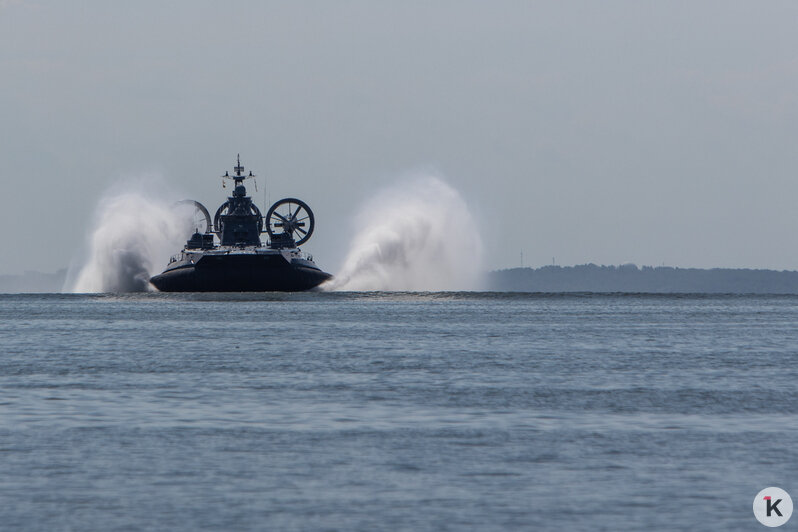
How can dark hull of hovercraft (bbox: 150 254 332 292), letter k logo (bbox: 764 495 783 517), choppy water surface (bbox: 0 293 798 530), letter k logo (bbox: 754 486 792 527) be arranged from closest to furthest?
letter k logo (bbox: 754 486 792 527) → letter k logo (bbox: 764 495 783 517) → choppy water surface (bbox: 0 293 798 530) → dark hull of hovercraft (bbox: 150 254 332 292)

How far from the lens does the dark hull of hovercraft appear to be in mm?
91625

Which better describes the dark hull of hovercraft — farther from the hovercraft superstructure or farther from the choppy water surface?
the choppy water surface

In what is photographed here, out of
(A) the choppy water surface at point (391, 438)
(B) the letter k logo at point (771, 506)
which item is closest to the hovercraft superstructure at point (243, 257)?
(A) the choppy water surface at point (391, 438)

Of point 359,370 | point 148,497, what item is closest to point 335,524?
point 148,497

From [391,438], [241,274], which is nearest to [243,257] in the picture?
[241,274]

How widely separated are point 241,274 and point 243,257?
127 cm

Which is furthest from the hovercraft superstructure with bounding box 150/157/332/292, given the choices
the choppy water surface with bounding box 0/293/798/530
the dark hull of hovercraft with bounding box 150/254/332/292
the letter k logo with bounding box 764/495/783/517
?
the letter k logo with bounding box 764/495/783/517

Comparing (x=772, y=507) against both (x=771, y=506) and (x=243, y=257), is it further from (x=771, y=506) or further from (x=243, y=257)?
(x=243, y=257)

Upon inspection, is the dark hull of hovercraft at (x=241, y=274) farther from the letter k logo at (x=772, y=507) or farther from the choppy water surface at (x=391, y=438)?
the letter k logo at (x=772, y=507)

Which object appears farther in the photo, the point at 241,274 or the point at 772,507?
the point at 241,274

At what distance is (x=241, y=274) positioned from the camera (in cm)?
9175

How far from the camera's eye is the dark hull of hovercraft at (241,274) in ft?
301

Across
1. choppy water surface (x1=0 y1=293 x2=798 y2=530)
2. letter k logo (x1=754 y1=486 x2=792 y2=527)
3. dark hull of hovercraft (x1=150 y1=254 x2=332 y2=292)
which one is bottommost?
letter k logo (x1=754 y1=486 x2=792 y2=527)

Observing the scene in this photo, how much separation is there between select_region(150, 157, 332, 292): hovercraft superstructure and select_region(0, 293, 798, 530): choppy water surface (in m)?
51.1
